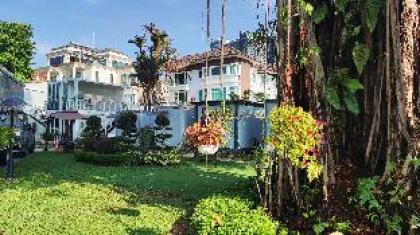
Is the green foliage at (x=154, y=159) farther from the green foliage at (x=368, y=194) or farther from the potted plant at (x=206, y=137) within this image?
the green foliage at (x=368, y=194)

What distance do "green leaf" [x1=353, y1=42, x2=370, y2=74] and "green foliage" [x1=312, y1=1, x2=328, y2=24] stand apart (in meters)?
0.76

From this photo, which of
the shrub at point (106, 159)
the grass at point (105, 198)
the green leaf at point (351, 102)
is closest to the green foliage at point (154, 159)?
the shrub at point (106, 159)

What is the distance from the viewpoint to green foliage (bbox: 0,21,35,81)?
43.0 metres

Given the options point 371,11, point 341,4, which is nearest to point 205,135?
point 341,4

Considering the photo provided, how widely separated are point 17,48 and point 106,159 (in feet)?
86.7

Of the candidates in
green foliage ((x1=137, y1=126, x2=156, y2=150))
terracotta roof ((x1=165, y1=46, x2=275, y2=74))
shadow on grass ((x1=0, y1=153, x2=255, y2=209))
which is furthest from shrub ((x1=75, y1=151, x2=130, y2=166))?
terracotta roof ((x1=165, y1=46, x2=275, y2=74))

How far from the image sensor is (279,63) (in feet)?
27.0

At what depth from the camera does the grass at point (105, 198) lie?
8.74 meters

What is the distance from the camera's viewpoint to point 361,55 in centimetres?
783

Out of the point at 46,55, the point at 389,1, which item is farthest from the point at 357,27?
the point at 46,55

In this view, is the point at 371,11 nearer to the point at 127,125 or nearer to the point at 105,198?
the point at 105,198

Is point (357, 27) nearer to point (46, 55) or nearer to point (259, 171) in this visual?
point (259, 171)

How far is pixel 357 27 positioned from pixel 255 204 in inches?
127

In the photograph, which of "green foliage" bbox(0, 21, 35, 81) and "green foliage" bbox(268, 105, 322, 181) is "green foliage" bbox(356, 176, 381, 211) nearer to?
"green foliage" bbox(268, 105, 322, 181)
